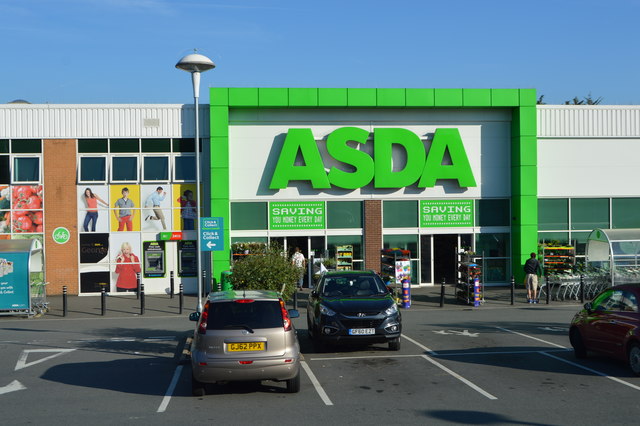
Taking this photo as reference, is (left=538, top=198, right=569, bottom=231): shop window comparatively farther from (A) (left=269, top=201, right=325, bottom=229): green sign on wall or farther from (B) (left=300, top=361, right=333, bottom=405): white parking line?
(B) (left=300, top=361, right=333, bottom=405): white parking line

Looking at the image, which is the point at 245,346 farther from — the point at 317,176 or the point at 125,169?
the point at 125,169

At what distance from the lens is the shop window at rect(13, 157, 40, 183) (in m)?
26.5

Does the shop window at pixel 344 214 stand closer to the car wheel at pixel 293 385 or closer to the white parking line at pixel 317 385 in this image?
the white parking line at pixel 317 385

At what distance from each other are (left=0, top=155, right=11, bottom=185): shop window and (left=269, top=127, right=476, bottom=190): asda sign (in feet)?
33.0

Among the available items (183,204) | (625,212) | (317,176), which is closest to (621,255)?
(625,212)

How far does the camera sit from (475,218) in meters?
28.2

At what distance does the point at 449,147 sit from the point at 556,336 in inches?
497

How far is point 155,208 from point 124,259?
234 centimetres

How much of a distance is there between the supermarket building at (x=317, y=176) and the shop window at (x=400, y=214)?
0.06 metres

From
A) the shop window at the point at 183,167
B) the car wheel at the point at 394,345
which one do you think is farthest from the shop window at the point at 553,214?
the car wheel at the point at 394,345

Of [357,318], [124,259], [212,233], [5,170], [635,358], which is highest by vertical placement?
[5,170]

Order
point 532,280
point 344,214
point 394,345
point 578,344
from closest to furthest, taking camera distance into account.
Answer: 1. point 578,344
2. point 394,345
3. point 532,280
4. point 344,214

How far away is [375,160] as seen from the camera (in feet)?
89.6

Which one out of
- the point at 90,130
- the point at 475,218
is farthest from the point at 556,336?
the point at 90,130
